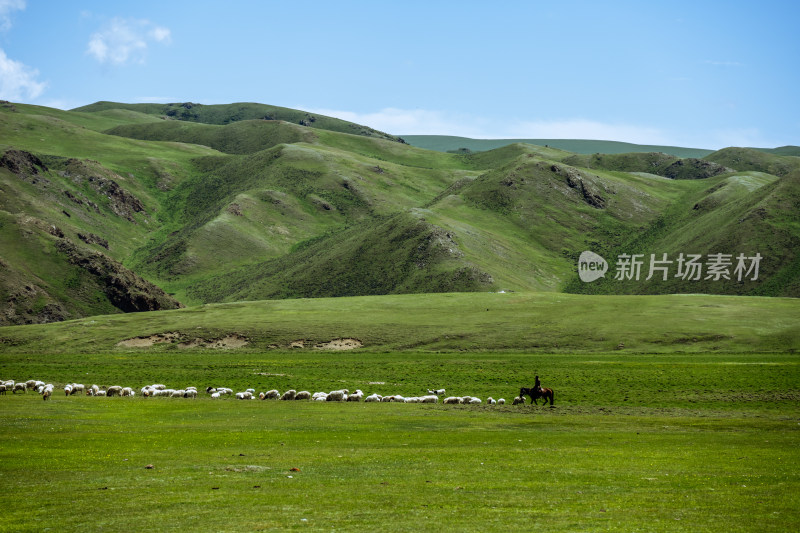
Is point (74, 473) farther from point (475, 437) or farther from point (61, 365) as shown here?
point (61, 365)

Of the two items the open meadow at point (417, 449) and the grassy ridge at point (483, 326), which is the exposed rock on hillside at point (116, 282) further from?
the open meadow at point (417, 449)

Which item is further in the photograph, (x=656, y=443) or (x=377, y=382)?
(x=377, y=382)

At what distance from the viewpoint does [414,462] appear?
27.1m

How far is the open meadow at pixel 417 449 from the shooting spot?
738 inches

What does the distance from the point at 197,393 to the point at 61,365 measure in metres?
33.0

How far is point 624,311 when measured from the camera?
368 feet

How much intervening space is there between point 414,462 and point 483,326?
81.5 meters

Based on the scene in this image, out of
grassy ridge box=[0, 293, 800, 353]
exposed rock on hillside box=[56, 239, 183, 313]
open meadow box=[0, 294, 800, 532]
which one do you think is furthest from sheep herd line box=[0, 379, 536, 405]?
exposed rock on hillside box=[56, 239, 183, 313]

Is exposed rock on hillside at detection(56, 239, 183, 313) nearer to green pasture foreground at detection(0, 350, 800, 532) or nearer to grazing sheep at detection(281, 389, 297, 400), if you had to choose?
green pasture foreground at detection(0, 350, 800, 532)

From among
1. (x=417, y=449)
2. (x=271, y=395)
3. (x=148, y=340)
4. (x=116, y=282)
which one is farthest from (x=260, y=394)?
(x=116, y=282)

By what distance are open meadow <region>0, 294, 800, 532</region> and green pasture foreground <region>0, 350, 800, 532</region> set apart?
110 mm

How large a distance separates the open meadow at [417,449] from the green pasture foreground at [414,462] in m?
0.11

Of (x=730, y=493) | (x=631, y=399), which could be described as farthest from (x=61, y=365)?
(x=730, y=493)

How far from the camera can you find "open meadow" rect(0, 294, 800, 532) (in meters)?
18.8
